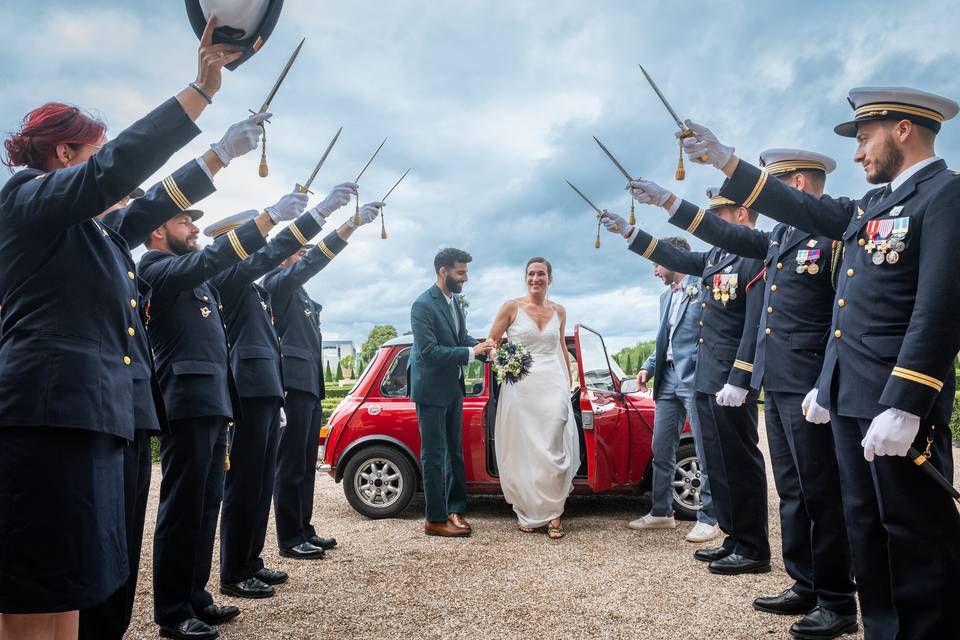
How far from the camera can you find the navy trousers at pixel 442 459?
5617 mm

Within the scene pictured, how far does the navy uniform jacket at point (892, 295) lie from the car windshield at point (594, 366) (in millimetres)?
3386

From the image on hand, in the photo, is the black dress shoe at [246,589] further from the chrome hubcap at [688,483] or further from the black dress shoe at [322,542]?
the chrome hubcap at [688,483]

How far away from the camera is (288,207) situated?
3.95 meters

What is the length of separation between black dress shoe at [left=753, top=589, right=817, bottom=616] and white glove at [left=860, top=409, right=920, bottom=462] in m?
1.67

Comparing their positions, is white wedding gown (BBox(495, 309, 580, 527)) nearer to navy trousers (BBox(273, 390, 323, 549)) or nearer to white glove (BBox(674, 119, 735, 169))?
→ navy trousers (BBox(273, 390, 323, 549))

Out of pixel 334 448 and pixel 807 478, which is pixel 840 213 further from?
pixel 334 448

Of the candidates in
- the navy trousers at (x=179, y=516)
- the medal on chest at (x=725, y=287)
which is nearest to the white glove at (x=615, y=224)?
the medal on chest at (x=725, y=287)

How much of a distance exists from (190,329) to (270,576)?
1.89 m

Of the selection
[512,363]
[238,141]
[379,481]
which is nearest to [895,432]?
[238,141]

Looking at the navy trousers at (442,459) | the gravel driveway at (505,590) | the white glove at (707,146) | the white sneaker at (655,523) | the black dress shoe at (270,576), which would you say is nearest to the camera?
the white glove at (707,146)

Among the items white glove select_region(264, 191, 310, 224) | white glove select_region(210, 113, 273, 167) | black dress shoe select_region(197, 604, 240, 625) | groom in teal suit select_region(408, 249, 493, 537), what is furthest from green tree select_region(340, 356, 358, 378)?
white glove select_region(210, 113, 273, 167)

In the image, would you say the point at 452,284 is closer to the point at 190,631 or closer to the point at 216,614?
the point at 216,614

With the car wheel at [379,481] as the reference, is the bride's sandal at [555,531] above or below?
below

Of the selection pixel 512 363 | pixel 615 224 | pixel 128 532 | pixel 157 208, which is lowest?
pixel 128 532
